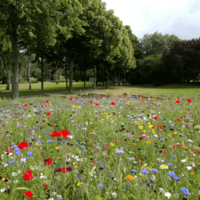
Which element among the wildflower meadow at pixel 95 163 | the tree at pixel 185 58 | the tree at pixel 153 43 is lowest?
the wildflower meadow at pixel 95 163

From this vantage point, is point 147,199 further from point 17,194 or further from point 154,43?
point 154,43

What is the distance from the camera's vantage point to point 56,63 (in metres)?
28.6

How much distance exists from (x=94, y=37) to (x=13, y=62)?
11163mm

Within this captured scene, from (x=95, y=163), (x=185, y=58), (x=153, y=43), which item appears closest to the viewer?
(x=95, y=163)

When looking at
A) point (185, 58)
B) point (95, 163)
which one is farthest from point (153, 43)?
point (95, 163)

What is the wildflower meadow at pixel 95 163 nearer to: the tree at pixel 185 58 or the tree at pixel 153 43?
the tree at pixel 185 58

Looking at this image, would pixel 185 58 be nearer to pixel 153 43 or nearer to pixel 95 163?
pixel 153 43

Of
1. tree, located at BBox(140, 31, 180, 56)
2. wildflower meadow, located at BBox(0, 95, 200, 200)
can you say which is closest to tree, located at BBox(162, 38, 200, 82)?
tree, located at BBox(140, 31, 180, 56)

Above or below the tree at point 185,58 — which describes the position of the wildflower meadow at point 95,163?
below

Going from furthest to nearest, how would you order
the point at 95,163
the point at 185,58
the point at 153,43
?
the point at 153,43 → the point at 185,58 → the point at 95,163

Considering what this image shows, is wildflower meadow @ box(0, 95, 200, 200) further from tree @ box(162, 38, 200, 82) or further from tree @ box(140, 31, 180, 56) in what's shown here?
tree @ box(140, 31, 180, 56)

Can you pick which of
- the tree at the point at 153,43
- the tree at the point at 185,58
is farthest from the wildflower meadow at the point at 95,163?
the tree at the point at 153,43

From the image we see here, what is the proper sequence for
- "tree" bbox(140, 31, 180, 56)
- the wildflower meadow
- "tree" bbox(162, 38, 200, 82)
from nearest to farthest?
the wildflower meadow < "tree" bbox(162, 38, 200, 82) < "tree" bbox(140, 31, 180, 56)

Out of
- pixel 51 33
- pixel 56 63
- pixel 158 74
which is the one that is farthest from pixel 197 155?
pixel 158 74
